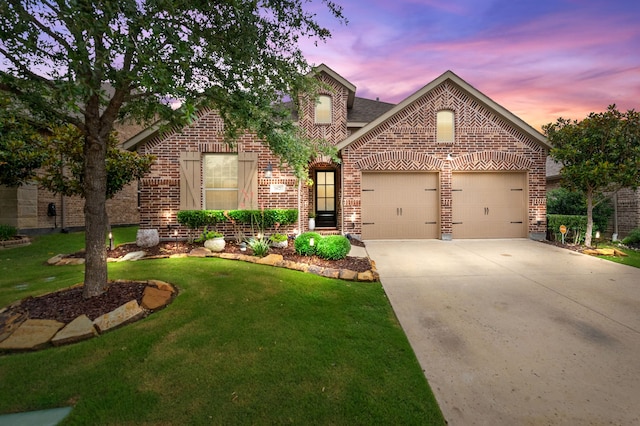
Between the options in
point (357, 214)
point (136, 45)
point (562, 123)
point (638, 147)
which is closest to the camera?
point (136, 45)

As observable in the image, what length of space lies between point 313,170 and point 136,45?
31.2ft

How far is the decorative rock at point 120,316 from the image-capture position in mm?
3504

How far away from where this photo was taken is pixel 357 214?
10586 mm

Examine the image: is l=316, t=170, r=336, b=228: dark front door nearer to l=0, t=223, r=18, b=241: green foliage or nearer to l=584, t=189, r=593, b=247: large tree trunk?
l=584, t=189, r=593, b=247: large tree trunk

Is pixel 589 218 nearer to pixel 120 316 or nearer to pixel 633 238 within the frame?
pixel 633 238

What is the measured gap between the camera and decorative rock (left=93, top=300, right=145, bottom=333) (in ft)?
11.5

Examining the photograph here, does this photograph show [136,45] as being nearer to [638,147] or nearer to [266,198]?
[266,198]

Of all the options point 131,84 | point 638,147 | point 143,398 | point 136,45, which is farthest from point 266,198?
point 638,147

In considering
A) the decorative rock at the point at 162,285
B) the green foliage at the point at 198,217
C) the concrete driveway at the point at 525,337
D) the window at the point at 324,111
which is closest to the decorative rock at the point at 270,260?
the decorative rock at the point at 162,285

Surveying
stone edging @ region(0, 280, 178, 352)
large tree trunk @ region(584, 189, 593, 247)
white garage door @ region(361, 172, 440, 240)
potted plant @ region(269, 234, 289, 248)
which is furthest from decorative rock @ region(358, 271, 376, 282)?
large tree trunk @ region(584, 189, 593, 247)

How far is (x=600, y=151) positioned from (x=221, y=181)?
39.6 feet

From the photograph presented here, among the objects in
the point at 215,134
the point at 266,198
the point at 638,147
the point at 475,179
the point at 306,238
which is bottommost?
the point at 306,238

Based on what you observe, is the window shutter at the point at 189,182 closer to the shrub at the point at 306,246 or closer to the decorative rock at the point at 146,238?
the decorative rock at the point at 146,238

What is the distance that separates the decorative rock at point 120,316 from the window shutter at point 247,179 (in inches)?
229
